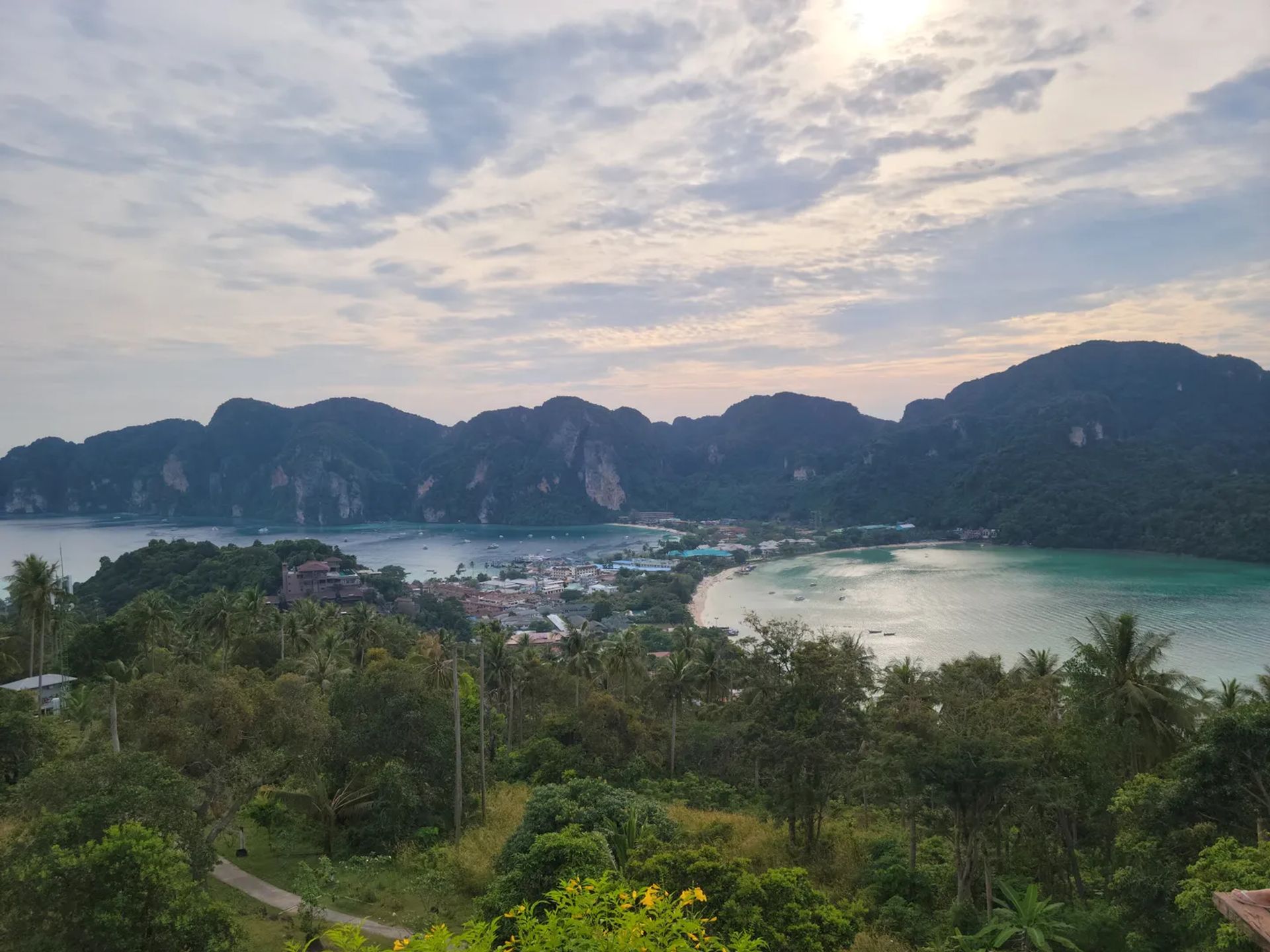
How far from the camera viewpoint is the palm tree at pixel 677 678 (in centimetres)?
2281

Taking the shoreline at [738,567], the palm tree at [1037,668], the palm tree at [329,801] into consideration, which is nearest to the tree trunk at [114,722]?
the palm tree at [329,801]

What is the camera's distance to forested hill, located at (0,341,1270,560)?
11175 centimetres

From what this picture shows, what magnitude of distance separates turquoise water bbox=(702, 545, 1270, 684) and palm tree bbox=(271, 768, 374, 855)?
33.9 meters

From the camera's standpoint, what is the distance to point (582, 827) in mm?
11805

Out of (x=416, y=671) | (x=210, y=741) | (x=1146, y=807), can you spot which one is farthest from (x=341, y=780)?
(x=1146, y=807)

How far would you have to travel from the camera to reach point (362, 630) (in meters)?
27.1

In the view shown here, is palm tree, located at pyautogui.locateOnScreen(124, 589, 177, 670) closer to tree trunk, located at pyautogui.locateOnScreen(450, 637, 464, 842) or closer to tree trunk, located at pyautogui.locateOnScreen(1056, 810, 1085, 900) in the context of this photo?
tree trunk, located at pyautogui.locateOnScreen(450, 637, 464, 842)

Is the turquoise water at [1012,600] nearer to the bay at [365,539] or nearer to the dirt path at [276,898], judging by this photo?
the dirt path at [276,898]

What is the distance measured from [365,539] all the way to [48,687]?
114669 mm

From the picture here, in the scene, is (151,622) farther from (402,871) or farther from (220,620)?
(402,871)

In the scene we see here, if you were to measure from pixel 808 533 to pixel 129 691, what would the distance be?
10983cm

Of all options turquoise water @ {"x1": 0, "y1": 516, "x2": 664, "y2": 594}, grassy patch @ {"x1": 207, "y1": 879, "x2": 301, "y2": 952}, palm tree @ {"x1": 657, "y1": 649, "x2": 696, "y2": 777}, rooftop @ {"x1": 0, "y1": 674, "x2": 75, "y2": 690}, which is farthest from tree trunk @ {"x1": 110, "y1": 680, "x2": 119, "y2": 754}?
turquoise water @ {"x1": 0, "y1": 516, "x2": 664, "y2": 594}

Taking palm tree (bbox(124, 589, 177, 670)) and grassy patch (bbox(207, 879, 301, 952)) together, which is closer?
grassy patch (bbox(207, 879, 301, 952))

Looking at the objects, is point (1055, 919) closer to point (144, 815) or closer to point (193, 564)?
point (144, 815)
